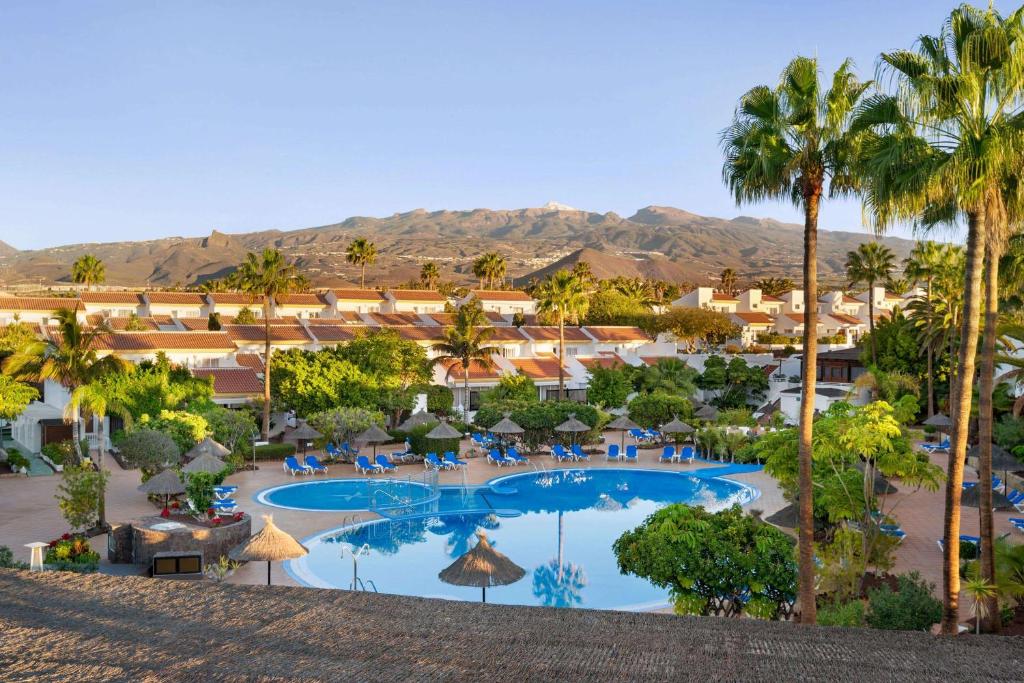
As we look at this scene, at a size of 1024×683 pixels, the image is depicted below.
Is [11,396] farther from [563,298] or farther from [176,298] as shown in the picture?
[176,298]

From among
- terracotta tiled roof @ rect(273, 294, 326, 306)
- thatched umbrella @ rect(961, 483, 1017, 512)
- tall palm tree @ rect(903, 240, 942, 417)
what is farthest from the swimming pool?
terracotta tiled roof @ rect(273, 294, 326, 306)

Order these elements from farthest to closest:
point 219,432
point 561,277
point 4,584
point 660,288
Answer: point 660,288
point 561,277
point 219,432
point 4,584

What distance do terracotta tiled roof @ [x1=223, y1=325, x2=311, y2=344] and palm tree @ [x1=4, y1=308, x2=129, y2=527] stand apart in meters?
25.9

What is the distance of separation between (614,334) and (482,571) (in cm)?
4438

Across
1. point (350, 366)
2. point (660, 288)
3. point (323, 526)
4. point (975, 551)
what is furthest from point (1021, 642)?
point (660, 288)

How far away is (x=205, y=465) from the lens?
2338 centimetres

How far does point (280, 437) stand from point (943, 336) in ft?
100.0

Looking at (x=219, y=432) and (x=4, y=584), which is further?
(x=219, y=432)

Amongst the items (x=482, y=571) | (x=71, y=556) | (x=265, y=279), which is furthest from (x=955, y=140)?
(x=265, y=279)

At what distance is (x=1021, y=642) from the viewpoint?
8.48 meters

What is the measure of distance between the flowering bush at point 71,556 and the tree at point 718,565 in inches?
380

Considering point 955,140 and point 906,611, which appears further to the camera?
point 906,611

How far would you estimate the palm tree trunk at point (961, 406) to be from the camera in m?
11.1

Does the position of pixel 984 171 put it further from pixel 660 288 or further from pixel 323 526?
pixel 660 288
